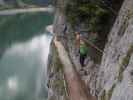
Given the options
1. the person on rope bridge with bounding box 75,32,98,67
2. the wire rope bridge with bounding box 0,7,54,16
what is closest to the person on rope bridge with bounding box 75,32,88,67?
the person on rope bridge with bounding box 75,32,98,67

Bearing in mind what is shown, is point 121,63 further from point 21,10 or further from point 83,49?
point 21,10

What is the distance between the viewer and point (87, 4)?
335 inches

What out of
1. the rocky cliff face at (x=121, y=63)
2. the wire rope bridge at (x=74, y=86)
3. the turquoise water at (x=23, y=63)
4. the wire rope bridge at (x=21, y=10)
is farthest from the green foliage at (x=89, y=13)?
the wire rope bridge at (x=21, y=10)

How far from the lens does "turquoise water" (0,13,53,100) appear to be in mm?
24203

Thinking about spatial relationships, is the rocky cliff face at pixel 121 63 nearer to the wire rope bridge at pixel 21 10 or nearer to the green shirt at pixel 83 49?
the green shirt at pixel 83 49

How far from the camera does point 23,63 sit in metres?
33.0

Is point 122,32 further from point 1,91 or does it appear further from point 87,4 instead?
point 1,91

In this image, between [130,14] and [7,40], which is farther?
[7,40]

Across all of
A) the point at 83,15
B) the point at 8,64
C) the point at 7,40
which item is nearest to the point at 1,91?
the point at 8,64

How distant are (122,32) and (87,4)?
3.18m

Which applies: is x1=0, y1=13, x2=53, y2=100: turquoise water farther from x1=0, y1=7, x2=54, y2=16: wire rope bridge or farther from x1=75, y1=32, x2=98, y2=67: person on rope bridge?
x1=0, y1=7, x2=54, y2=16: wire rope bridge

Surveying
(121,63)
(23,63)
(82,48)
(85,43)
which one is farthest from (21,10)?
(121,63)

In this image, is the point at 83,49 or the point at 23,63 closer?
the point at 83,49

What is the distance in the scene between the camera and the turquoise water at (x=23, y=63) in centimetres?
2420
